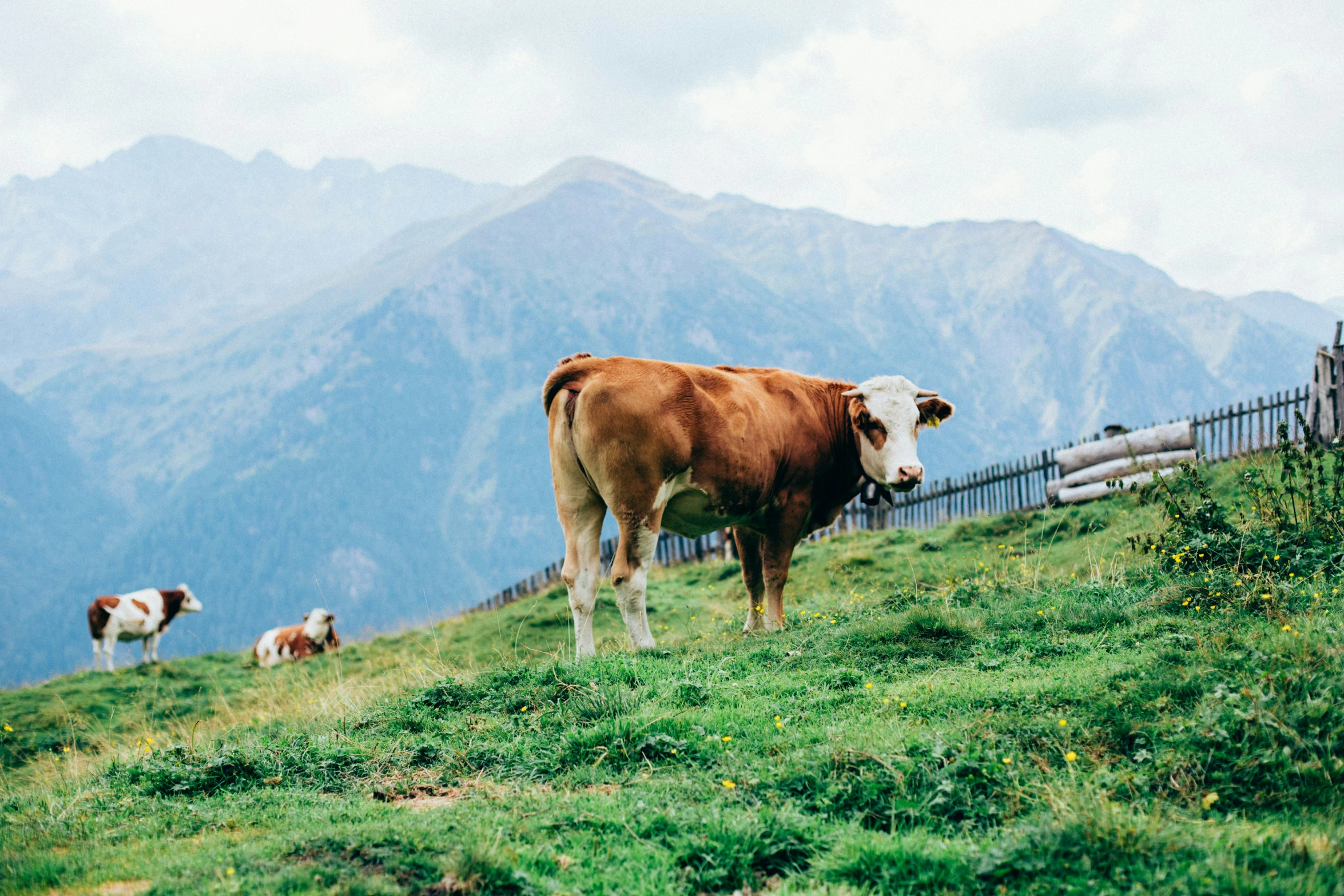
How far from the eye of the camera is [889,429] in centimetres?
877

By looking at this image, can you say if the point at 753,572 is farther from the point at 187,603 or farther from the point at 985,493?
the point at 187,603

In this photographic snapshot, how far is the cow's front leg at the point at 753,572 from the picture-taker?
8.80 m

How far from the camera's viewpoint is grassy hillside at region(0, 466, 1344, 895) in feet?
11.6

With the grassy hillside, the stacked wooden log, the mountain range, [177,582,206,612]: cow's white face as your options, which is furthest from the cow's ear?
the mountain range

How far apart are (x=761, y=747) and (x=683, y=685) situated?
113cm

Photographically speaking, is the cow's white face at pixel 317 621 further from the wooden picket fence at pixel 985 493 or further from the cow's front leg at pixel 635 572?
the cow's front leg at pixel 635 572

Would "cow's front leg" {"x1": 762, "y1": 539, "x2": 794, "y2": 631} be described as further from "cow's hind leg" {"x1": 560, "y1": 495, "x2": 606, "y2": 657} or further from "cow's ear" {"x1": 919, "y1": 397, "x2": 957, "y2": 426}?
"cow's ear" {"x1": 919, "y1": 397, "x2": 957, "y2": 426}

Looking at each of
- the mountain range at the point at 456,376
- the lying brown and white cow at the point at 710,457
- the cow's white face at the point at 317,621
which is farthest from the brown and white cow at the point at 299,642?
the mountain range at the point at 456,376

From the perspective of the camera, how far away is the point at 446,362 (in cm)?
15375

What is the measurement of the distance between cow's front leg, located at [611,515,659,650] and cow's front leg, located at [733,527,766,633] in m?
1.29

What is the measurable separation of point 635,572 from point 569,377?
171 cm

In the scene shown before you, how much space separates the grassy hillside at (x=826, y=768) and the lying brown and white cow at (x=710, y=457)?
958mm

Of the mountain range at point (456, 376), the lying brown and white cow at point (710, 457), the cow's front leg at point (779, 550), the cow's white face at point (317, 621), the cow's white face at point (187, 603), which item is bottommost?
the cow's white face at point (317, 621)

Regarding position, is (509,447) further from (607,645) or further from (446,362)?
(607,645)
